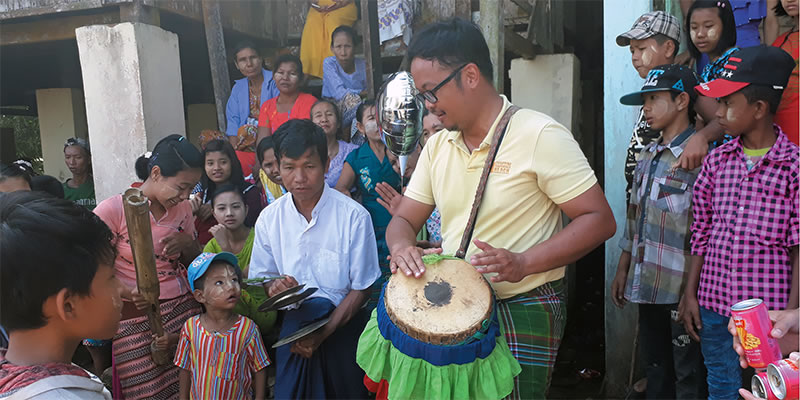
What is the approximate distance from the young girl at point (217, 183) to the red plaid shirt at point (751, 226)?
2.98 metres

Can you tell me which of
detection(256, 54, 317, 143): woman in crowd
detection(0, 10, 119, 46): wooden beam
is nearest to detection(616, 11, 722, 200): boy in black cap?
detection(256, 54, 317, 143): woman in crowd

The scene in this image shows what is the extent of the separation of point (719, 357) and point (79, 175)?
6.36m

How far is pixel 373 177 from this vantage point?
3.94 m

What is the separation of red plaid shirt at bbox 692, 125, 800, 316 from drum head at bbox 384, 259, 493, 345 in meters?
1.27

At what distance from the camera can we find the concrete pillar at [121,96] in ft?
15.9

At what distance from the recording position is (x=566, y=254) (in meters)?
2.03

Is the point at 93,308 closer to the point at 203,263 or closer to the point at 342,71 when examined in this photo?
the point at 203,263

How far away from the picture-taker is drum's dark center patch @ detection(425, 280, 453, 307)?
2021mm

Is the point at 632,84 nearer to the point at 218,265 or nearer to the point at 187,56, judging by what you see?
the point at 218,265

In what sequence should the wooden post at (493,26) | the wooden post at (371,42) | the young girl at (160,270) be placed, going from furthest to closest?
the wooden post at (371,42)
the wooden post at (493,26)
the young girl at (160,270)

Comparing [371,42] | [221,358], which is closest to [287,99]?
[371,42]

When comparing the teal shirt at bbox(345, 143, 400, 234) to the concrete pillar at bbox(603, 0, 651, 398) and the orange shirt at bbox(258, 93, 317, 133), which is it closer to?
the orange shirt at bbox(258, 93, 317, 133)

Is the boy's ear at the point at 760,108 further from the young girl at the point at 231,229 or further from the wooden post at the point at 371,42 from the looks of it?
the young girl at the point at 231,229

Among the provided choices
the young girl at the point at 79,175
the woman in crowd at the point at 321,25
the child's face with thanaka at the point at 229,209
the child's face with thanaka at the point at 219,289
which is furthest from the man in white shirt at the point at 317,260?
the young girl at the point at 79,175
